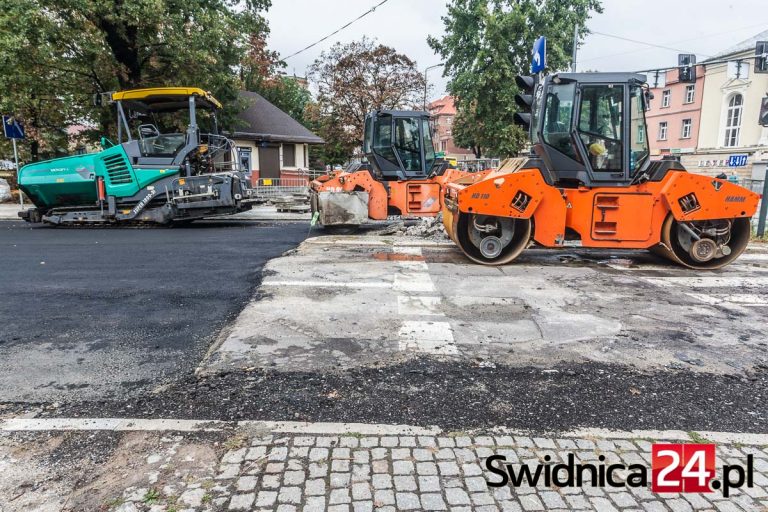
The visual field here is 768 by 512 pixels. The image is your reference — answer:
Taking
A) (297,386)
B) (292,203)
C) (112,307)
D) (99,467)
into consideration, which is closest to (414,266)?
(112,307)

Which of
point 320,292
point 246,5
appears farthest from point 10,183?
point 320,292

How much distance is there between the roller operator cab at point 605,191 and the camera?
747 cm

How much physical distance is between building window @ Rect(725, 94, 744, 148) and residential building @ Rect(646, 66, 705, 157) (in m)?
2.47

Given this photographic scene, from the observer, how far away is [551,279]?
22.9ft

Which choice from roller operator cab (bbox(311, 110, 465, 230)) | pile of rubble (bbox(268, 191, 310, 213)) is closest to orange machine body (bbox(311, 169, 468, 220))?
roller operator cab (bbox(311, 110, 465, 230))

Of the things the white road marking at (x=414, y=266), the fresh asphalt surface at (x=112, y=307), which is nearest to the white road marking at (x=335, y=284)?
the fresh asphalt surface at (x=112, y=307)

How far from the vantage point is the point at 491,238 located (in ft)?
26.0

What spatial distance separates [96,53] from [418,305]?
1468cm

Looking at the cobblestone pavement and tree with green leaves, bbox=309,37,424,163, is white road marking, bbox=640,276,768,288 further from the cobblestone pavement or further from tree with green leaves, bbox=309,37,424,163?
tree with green leaves, bbox=309,37,424,163

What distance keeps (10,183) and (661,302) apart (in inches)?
937

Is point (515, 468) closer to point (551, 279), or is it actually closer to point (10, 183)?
point (551, 279)

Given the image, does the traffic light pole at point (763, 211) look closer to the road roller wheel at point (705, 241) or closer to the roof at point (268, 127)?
the road roller wheel at point (705, 241)

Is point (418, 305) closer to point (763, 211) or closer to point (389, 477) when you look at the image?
point (389, 477)

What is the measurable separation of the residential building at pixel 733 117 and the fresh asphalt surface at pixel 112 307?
33.2 metres
